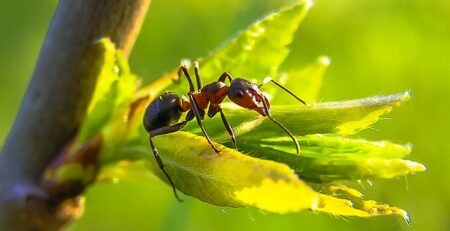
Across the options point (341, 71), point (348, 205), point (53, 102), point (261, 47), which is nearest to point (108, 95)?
point (53, 102)

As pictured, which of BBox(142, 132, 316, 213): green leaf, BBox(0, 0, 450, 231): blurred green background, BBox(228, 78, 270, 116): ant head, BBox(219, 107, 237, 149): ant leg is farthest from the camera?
BBox(0, 0, 450, 231): blurred green background

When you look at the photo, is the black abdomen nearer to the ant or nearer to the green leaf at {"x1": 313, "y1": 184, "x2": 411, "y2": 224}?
the ant

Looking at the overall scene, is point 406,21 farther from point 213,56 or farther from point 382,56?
point 213,56

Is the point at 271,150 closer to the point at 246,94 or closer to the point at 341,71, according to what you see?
the point at 246,94

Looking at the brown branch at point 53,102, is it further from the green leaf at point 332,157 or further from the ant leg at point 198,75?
the green leaf at point 332,157

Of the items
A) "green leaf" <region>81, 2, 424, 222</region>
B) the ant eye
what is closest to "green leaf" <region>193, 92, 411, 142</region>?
"green leaf" <region>81, 2, 424, 222</region>

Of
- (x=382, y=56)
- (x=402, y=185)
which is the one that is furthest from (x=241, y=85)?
(x=382, y=56)

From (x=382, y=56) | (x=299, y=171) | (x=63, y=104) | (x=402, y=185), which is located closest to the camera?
(x=299, y=171)

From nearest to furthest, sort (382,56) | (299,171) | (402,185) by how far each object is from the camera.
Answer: (299,171), (402,185), (382,56)
